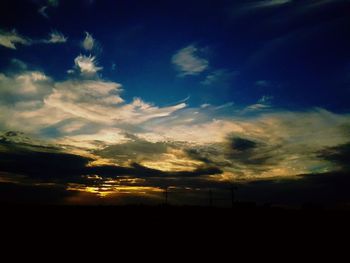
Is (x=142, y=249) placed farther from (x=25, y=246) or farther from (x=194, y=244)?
(x=25, y=246)

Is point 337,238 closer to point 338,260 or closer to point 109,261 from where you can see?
point 338,260

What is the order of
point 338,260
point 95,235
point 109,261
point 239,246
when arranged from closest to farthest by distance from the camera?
point 109,261 → point 338,260 → point 239,246 → point 95,235

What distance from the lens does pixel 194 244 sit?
2158cm

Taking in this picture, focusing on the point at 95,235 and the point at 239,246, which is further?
the point at 95,235

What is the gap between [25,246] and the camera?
63.1ft

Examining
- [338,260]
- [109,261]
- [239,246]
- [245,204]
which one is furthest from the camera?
[245,204]

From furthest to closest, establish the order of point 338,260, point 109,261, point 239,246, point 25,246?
1. point 239,246
2. point 25,246
3. point 338,260
4. point 109,261

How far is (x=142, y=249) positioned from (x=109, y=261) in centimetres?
345

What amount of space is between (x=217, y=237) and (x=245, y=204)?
98538mm

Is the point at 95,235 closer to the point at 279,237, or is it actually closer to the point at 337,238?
the point at 279,237

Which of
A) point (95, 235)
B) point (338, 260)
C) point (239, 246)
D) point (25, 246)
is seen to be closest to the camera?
point (338, 260)

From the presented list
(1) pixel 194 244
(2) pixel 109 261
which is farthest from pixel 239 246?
(2) pixel 109 261

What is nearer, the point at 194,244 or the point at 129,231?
the point at 194,244

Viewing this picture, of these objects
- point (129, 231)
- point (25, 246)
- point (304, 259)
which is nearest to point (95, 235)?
point (129, 231)
